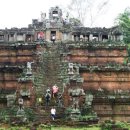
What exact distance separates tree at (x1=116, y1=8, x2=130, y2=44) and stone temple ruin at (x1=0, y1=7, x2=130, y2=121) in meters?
9.81

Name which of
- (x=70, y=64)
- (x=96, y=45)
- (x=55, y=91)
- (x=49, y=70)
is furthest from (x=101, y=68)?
(x=55, y=91)

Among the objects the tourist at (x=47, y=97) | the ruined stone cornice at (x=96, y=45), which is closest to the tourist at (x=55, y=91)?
the tourist at (x=47, y=97)

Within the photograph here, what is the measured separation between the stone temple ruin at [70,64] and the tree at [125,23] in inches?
386

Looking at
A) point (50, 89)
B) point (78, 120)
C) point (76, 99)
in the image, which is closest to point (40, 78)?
point (50, 89)

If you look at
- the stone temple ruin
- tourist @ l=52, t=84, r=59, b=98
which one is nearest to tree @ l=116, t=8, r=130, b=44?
the stone temple ruin

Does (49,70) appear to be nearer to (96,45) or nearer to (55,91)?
(55,91)

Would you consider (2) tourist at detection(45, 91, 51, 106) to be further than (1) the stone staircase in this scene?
No

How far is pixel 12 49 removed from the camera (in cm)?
2878

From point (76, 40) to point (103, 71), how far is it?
4.56 meters

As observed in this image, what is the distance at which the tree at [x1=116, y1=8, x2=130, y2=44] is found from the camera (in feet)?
131

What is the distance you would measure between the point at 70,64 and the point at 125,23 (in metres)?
17.2

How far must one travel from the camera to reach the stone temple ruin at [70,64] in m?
24.0

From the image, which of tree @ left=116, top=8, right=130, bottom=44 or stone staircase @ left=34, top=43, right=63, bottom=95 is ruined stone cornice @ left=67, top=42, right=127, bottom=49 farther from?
tree @ left=116, top=8, right=130, bottom=44

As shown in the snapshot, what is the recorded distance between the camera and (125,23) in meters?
41.1
